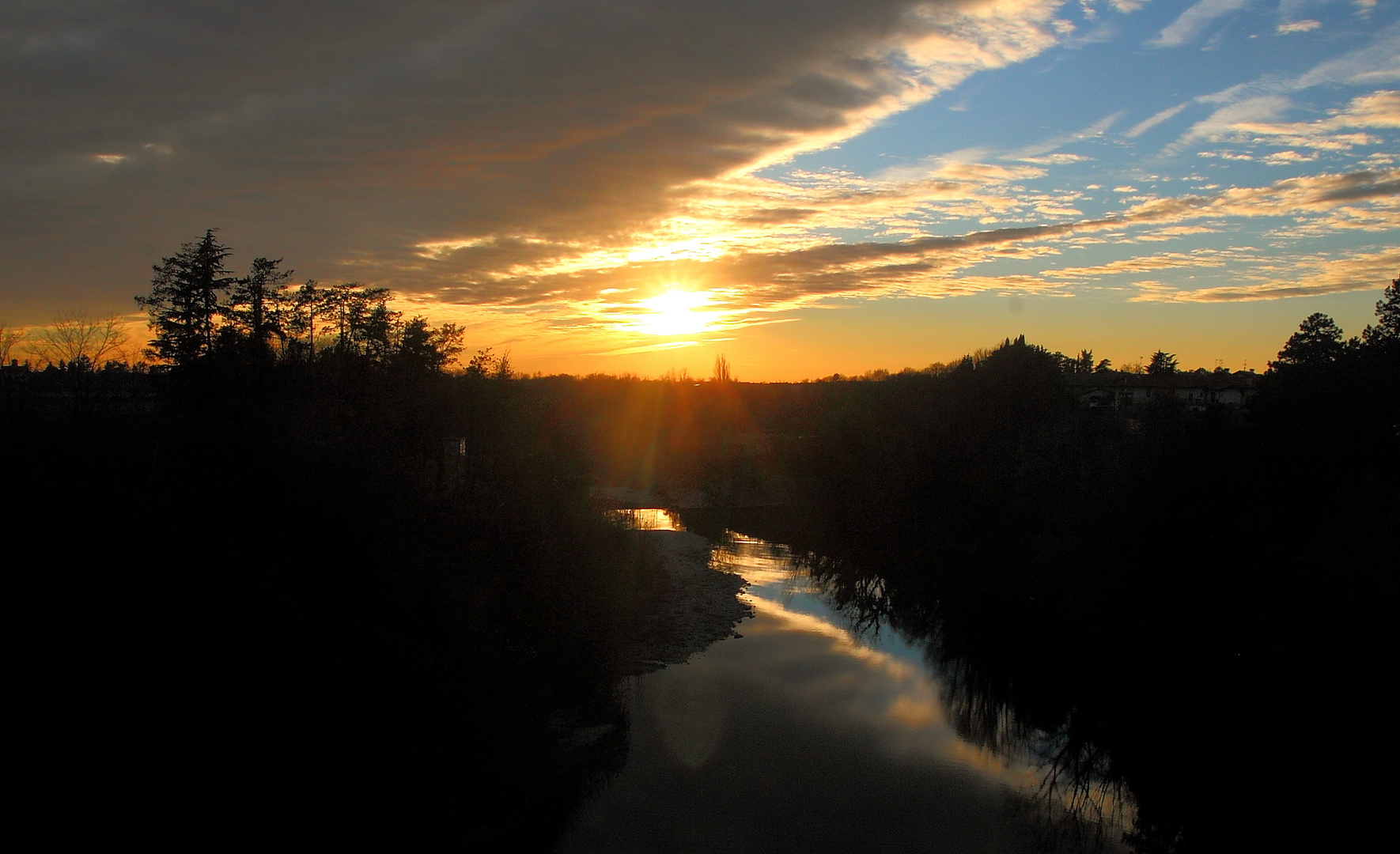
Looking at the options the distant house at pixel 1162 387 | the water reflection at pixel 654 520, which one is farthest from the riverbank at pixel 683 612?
the distant house at pixel 1162 387

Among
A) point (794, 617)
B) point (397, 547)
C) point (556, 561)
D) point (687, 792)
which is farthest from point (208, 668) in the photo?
point (794, 617)

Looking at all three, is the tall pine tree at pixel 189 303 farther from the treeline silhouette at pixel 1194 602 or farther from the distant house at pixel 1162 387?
the distant house at pixel 1162 387

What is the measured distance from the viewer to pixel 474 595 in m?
17.4

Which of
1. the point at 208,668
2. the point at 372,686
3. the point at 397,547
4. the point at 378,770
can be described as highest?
the point at 397,547

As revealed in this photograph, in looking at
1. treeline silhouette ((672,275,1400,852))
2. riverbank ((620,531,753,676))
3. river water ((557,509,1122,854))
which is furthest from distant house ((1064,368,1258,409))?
river water ((557,509,1122,854))

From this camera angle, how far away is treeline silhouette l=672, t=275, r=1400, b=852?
14266mm

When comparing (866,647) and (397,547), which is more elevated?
(397,547)

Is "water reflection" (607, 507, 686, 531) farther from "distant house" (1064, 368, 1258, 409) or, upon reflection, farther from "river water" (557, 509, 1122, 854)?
"distant house" (1064, 368, 1258, 409)

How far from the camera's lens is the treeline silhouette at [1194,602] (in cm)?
1427

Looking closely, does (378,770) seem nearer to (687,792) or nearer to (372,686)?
(372,686)

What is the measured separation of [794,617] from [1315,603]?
16.8 meters

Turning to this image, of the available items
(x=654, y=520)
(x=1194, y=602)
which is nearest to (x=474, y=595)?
(x=1194, y=602)

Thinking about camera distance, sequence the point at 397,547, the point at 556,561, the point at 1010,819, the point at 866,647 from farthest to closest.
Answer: the point at 866,647 → the point at 556,561 → the point at 397,547 → the point at 1010,819

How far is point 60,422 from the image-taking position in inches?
543
